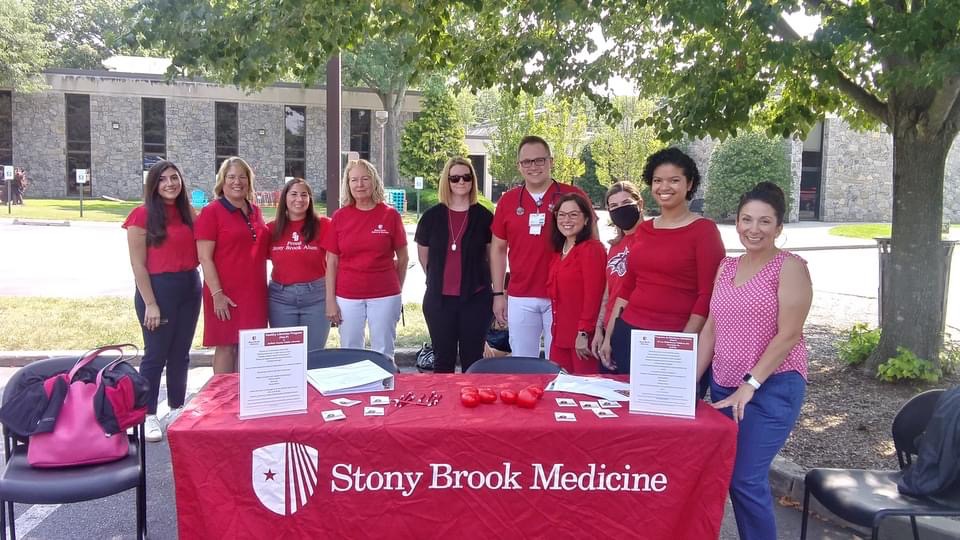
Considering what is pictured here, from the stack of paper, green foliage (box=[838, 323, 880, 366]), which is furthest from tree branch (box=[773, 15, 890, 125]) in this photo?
the stack of paper

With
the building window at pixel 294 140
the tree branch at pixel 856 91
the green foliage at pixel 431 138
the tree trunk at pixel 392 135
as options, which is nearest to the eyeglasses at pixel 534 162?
the tree branch at pixel 856 91

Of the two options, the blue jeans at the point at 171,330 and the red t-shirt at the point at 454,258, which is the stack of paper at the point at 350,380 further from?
the blue jeans at the point at 171,330

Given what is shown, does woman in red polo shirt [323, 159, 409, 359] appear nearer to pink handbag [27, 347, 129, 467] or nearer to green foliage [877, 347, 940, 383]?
pink handbag [27, 347, 129, 467]

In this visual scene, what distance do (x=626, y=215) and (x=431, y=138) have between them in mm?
26695

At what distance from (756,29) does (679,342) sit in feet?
8.76

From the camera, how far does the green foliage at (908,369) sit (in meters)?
5.75

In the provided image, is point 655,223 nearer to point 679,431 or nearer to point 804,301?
point 804,301

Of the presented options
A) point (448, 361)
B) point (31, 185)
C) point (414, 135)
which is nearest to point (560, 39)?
point (448, 361)

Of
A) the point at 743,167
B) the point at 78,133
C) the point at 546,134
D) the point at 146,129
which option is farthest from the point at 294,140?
the point at 743,167

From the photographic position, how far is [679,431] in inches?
113

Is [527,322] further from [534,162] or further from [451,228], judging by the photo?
[534,162]

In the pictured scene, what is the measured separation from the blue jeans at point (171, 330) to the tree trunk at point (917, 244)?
5472 mm

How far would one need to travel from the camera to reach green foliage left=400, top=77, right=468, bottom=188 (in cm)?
3055

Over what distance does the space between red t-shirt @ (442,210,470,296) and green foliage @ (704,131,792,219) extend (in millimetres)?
22528
